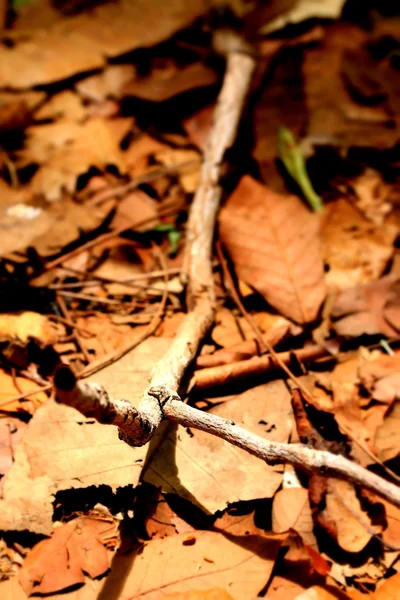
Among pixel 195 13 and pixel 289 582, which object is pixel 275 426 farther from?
pixel 195 13

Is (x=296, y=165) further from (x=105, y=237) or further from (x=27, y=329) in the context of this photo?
(x=27, y=329)

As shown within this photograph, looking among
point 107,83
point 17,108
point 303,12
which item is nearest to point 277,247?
point 107,83

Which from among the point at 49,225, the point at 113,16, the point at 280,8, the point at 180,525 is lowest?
the point at 180,525

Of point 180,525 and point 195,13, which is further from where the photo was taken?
point 195,13

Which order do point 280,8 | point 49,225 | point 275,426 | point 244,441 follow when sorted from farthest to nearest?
1. point 280,8
2. point 49,225
3. point 275,426
4. point 244,441

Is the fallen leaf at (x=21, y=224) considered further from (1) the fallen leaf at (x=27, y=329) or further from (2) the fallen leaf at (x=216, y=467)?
(2) the fallen leaf at (x=216, y=467)

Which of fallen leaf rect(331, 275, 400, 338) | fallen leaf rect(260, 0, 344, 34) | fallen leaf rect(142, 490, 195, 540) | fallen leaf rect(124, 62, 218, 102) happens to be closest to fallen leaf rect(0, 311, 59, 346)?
fallen leaf rect(142, 490, 195, 540)

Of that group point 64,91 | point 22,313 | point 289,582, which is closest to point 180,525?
point 289,582
